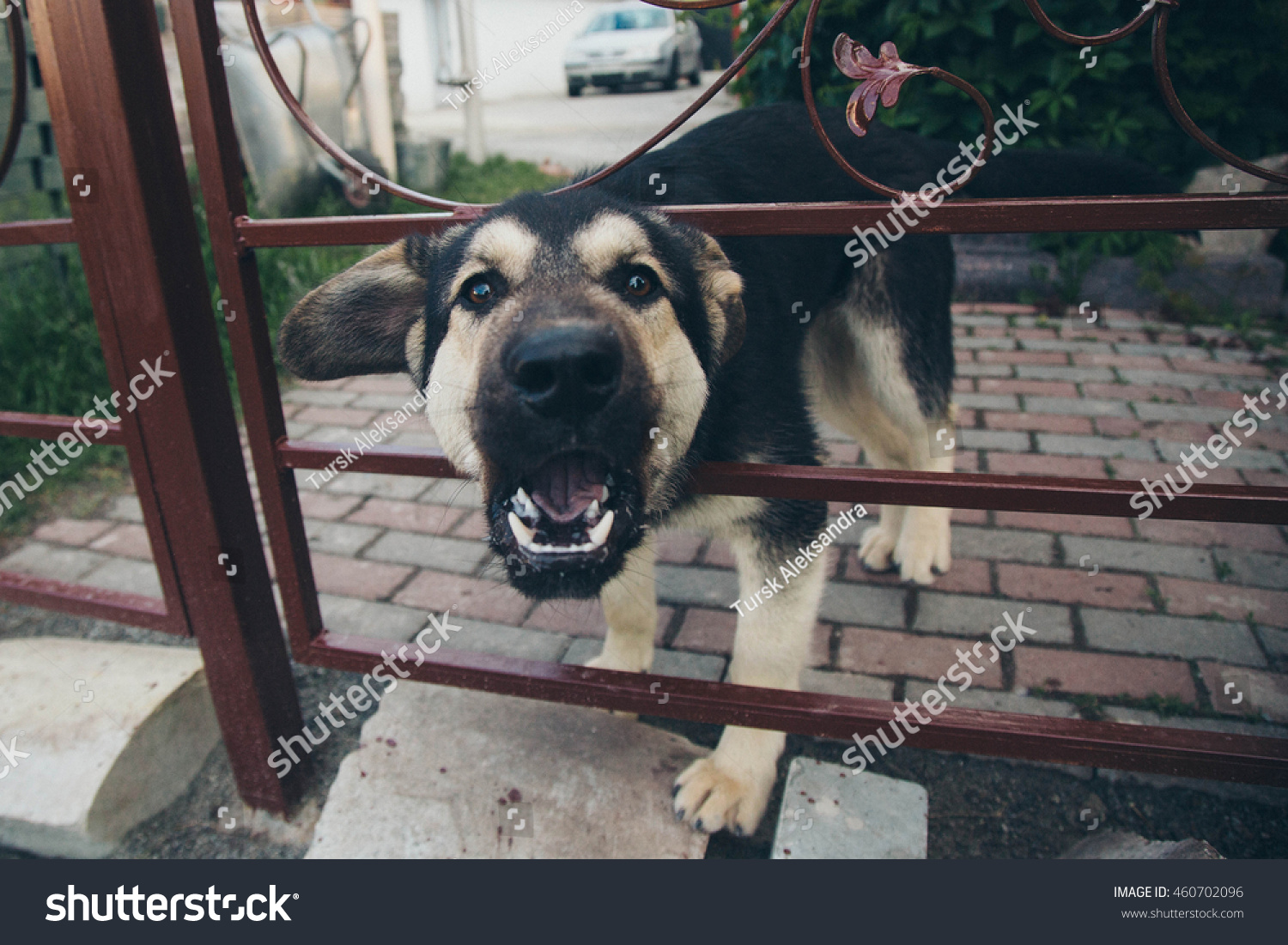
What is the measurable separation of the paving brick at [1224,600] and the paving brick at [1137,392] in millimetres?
1775

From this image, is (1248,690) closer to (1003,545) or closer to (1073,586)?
(1073,586)

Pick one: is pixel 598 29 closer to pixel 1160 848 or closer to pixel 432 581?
pixel 432 581

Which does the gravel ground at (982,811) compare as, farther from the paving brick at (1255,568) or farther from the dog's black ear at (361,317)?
the dog's black ear at (361,317)

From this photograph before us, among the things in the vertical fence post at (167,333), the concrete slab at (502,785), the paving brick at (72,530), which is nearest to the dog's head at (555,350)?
the vertical fence post at (167,333)

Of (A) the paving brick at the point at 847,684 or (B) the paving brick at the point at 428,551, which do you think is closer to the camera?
(A) the paving brick at the point at 847,684

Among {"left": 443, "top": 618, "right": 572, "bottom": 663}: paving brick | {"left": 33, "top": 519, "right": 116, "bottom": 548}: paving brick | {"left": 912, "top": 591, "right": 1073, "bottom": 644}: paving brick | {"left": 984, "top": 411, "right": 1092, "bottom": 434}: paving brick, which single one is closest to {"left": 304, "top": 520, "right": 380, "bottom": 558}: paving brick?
{"left": 443, "top": 618, "right": 572, "bottom": 663}: paving brick

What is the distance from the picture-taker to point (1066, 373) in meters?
4.84

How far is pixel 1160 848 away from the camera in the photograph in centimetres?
181

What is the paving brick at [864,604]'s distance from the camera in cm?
296

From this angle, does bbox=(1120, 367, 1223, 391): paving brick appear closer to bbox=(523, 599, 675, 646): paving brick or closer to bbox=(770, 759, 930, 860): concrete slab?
bbox=(523, 599, 675, 646): paving brick

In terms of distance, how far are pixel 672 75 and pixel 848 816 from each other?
1539 centimetres

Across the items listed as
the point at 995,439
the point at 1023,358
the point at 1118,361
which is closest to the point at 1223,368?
the point at 1118,361

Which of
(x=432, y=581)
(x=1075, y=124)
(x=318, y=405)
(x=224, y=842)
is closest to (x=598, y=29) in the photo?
(x=1075, y=124)

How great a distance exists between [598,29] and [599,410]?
55.8ft
